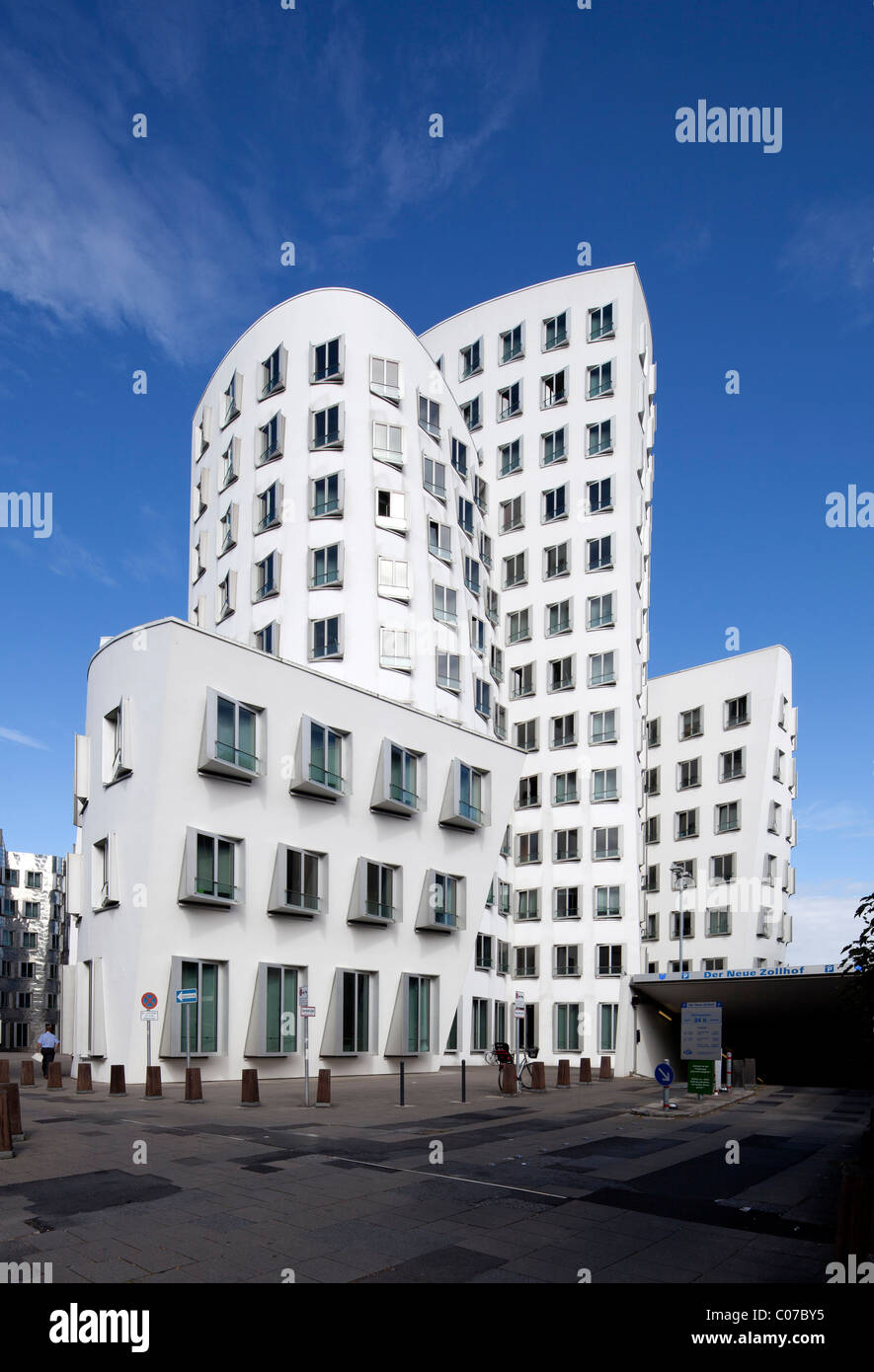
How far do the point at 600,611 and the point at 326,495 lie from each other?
1848 centimetres

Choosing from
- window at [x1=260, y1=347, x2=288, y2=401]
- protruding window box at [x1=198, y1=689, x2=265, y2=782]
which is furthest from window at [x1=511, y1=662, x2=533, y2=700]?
protruding window box at [x1=198, y1=689, x2=265, y2=782]

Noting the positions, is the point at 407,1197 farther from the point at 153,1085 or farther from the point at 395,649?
the point at 395,649

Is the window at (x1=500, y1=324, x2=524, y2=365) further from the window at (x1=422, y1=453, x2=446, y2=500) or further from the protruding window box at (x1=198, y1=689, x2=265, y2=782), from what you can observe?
the protruding window box at (x1=198, y1=689, x2=265, y2=782)

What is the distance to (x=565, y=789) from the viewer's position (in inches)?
2131

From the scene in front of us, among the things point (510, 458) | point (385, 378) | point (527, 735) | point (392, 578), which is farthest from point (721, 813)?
point (385, 378)

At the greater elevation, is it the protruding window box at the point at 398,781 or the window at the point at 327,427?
the window at the point at 327,427

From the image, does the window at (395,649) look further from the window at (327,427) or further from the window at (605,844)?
the window at (605,844)

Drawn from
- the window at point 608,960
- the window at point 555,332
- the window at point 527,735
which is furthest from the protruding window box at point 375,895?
the window at point 555,332

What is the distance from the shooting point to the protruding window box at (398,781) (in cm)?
3612

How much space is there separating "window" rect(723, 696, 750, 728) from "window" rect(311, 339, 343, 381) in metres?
28.9

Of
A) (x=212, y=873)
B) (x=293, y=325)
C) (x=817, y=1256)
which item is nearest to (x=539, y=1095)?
(x=212, y=873)

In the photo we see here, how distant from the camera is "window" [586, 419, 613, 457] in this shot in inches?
2174

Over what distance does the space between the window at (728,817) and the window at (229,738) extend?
32805mm
